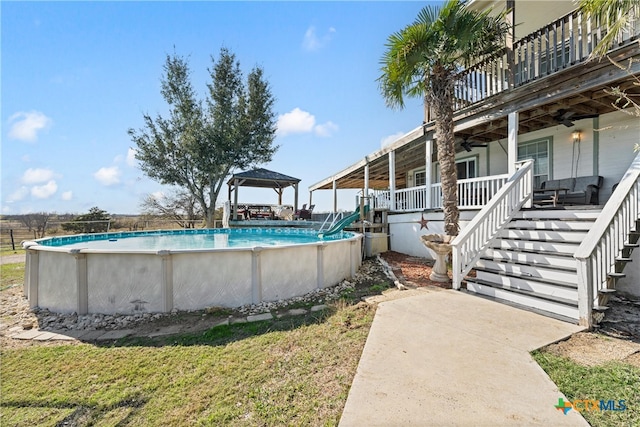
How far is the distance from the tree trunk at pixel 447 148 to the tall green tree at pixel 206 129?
13.8m

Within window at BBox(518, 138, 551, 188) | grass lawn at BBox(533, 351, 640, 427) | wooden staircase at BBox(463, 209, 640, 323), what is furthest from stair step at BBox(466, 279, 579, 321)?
window at BBox(518, 138, 551, 188)

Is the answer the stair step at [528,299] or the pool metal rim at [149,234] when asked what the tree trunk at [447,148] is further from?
the pool metal rim at [149,234]

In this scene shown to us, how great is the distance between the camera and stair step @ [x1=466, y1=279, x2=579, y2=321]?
3775mm

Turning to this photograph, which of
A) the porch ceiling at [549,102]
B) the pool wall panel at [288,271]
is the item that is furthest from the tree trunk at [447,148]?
the pool wall panel at [288,271]

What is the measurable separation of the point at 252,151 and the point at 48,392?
1699 cm

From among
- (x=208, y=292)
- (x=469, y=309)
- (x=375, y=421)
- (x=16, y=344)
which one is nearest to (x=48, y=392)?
(x=16, y=344)

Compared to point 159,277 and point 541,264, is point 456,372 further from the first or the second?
point 159,277

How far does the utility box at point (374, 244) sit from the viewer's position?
376 inches

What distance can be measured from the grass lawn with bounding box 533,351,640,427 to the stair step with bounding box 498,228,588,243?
2.95 meters

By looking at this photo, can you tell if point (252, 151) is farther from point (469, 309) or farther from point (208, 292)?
point (469, 309)

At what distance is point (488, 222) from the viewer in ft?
18.5

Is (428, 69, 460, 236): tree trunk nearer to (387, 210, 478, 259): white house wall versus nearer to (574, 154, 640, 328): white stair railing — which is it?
→ (387, 210, 478, 259): white house wall

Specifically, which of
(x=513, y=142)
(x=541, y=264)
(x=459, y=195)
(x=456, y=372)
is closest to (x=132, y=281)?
(x=456, y=372)

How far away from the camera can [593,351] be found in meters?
2.93
